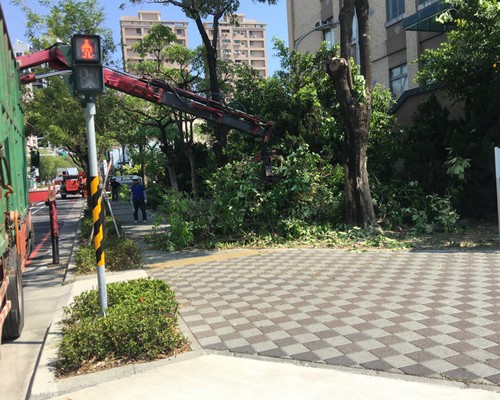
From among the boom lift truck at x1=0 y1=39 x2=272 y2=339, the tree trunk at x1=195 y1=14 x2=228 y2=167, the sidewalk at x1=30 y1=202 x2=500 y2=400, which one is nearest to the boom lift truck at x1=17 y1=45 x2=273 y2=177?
the boom lift truck at x1=0 y1=39 x2=272 y2=339

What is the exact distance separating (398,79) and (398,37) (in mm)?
2013

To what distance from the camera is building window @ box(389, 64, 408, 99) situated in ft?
74.9

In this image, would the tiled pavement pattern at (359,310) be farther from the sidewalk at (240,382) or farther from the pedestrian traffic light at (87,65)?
the pedestrian traffic light at (87,65)

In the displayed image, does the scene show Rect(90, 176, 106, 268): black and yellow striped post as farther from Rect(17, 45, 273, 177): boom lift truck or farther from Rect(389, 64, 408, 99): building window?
Rect(389, 64, 408, 99): building window

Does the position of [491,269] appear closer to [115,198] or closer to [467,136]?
[467,136]

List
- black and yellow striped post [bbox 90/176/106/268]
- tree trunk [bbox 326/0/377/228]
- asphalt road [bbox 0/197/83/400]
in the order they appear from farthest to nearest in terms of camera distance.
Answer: tree trunk [bbox 326/0/377/228] < black and yellow striped post [bbox 90/176/106/268] < asphalt road [bbox 0/197/83/400]

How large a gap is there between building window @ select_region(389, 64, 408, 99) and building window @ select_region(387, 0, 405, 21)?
2521 millimetres

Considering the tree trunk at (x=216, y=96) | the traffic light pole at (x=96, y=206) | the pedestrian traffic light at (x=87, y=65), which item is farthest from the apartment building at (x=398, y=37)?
the traffic light pole at (x=96, y=206)

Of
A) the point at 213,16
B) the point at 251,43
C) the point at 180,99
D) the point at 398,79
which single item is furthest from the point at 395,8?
the point at 251,43

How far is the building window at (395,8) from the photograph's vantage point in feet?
73.7

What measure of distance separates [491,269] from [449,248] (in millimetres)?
2232

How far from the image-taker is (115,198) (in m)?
34.5

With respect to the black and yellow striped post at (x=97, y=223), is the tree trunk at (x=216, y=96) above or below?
above

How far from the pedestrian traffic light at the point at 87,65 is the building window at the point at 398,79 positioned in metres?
20.1
